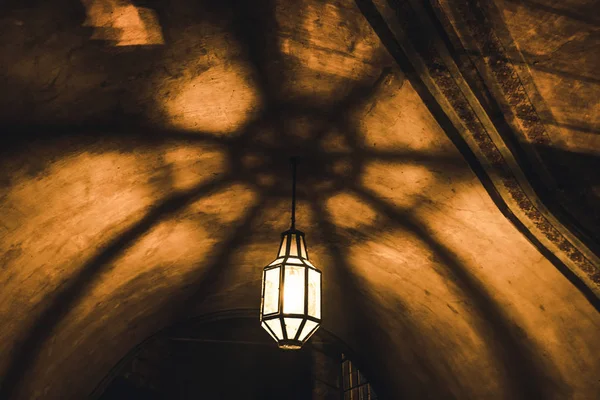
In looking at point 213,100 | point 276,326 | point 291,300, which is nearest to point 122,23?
point 213,100

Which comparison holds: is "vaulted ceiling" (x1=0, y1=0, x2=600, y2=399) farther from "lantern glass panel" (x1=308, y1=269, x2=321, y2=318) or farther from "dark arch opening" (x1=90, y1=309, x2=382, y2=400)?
"dark arch opening" (x1=90, y1=309, x2=382, y2=400)

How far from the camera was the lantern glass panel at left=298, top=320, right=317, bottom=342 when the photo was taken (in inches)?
174

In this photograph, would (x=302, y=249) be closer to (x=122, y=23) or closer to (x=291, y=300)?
(x=291, y=300)

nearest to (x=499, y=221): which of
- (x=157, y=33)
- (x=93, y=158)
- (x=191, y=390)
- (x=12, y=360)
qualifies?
(x=157, y=33)

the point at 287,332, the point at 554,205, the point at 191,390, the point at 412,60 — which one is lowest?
the point at 287,332

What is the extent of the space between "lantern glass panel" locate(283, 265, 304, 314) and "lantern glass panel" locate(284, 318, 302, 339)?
7 cm

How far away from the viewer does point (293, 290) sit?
14.6ft

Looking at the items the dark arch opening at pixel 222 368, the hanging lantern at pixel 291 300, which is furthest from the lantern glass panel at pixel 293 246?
the dark arch opening at pixel 222 368

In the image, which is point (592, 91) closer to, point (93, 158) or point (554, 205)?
point (554, 205)

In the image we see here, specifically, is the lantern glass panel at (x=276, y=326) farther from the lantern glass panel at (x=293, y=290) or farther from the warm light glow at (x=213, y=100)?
the warm light glow at (x=213, y=100)

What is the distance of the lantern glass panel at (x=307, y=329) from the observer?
4418 mm

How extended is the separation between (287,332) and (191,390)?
11.0 meters

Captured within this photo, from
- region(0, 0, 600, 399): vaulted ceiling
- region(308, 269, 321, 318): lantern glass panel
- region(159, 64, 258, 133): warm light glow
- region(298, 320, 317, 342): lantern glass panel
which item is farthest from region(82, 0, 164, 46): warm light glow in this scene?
region(298, 320, 317, 342): lantern glass panel

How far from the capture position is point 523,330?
5047 mm
